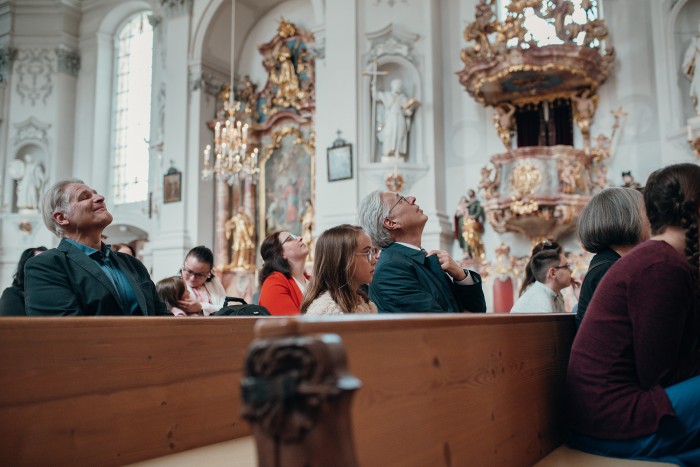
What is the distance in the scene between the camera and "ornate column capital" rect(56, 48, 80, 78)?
15.4 metres

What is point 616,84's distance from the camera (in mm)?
9531

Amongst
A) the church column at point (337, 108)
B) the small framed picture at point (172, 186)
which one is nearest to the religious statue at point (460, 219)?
the church column at point (337, 108)

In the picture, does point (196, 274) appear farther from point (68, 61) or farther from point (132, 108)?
point (68, 61)

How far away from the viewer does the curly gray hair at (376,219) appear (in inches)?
132

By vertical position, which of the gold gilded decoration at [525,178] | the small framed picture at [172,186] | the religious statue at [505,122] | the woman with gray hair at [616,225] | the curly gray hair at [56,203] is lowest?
the woman with gray hair at [616,225]

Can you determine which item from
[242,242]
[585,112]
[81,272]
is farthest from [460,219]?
[81,272]

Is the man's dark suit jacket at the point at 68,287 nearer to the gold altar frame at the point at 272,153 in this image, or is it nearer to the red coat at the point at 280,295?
the red coat at the point at 280,295

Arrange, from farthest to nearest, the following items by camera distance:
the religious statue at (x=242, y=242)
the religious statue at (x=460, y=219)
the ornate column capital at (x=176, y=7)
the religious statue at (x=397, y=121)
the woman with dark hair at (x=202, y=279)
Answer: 1. the ornate column capital at (x=176, y=7)
2. the religious statue at (x=242, y=242)
3. the religious statue at (x=397, y=121)
4. the religious statue at (x=460, y=219)
5. the woman with dark hair at (x=202, y=279)

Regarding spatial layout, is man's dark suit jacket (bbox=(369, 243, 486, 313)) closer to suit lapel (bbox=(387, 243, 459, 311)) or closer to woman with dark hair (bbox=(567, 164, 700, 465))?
suit lapel (bbox=(387, 243, 459, 311))

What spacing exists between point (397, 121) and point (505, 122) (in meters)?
1.68

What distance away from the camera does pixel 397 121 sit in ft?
34.4

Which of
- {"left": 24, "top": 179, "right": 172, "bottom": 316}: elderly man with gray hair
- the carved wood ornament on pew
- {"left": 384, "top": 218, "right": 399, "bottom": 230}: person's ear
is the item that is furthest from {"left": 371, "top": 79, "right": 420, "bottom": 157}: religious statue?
the carved wood ornament on pew

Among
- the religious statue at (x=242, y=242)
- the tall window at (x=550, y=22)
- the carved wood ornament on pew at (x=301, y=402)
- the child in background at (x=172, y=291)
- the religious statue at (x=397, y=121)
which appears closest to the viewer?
the carved wood ornament on pew at (x=301, y=402)

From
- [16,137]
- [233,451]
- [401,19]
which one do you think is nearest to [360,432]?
[233,451]
